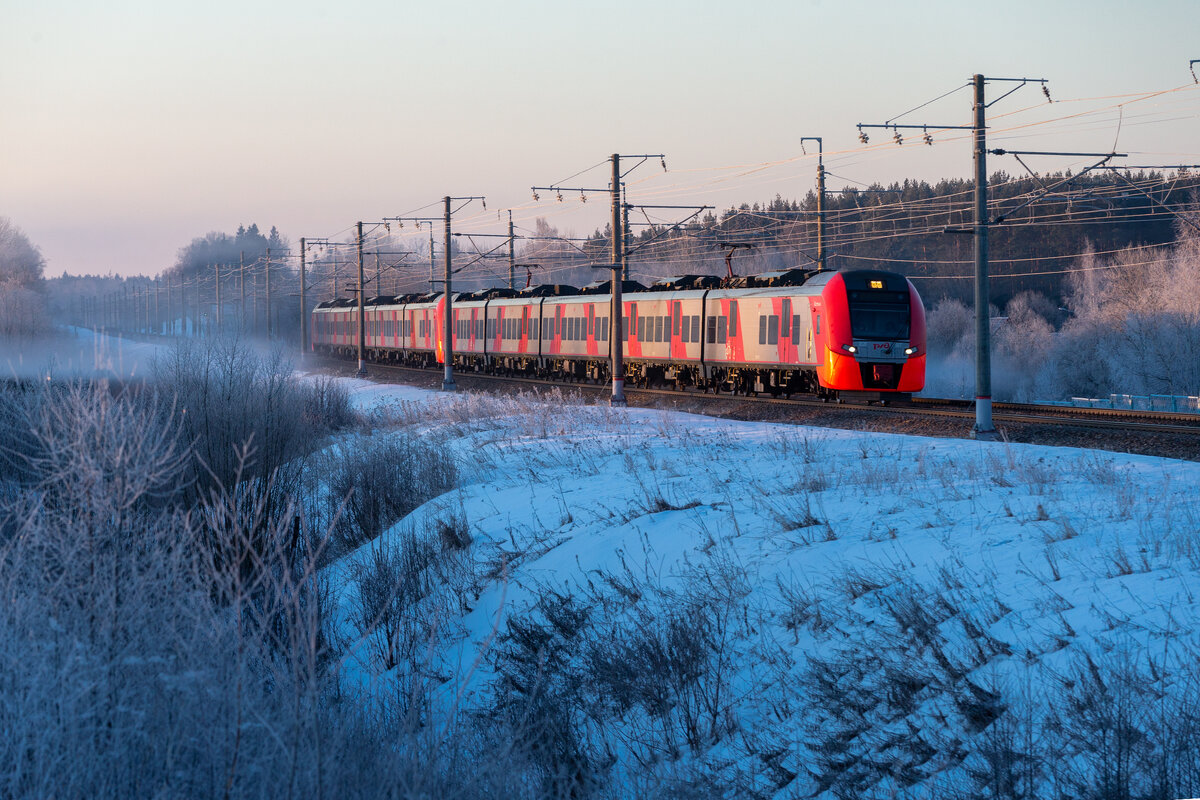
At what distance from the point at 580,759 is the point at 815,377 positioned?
57.1 ft

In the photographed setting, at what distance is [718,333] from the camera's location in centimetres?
2788

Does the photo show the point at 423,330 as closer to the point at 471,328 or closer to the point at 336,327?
the point at 471,328

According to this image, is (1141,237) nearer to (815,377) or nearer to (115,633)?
(815,377)

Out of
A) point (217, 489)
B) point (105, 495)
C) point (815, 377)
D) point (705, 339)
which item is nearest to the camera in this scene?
point (105, 495)

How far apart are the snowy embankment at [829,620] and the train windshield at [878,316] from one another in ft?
26.9

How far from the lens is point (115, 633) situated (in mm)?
6219

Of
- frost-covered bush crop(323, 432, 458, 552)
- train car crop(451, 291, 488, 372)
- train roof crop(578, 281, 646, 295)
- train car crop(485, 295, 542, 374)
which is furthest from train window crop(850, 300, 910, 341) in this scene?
train car crop(451, 291, 488, 372)

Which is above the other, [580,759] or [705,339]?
[705,339]

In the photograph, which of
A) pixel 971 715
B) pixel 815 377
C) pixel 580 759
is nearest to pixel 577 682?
pixel 580 759

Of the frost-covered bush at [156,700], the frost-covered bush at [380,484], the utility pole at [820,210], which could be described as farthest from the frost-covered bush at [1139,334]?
the frost-covered bush at [156,700]

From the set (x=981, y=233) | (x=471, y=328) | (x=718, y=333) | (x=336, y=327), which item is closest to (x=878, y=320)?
(x=981, y=233)

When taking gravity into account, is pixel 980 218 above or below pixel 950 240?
below

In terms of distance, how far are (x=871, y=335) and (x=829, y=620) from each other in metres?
15.1

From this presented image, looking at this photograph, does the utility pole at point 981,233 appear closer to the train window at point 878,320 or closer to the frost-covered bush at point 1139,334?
the train window at point 878,320
